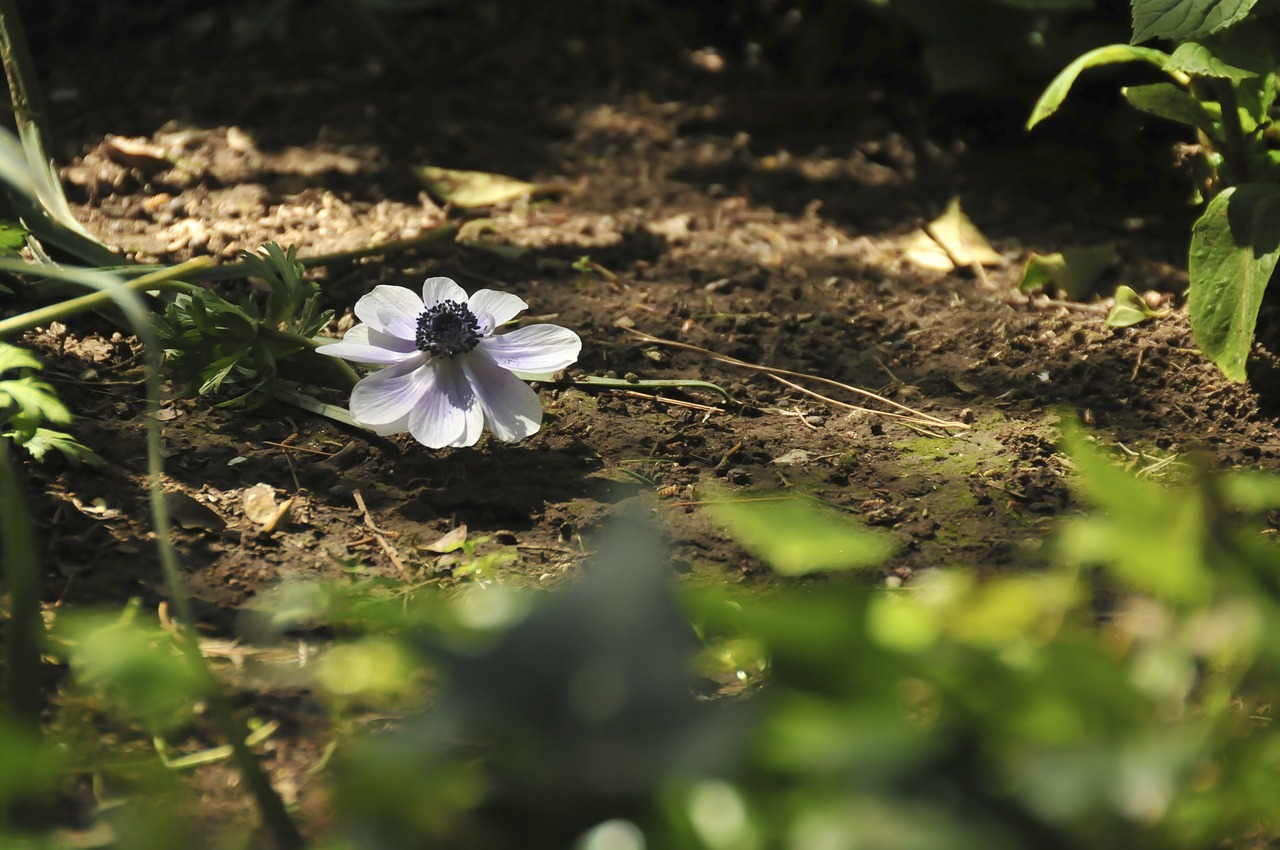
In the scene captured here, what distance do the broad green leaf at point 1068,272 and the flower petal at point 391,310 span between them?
49.5 inches

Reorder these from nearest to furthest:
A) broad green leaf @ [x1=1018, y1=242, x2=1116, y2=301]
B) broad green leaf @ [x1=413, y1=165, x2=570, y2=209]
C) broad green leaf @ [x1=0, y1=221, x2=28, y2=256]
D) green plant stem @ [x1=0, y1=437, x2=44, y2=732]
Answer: green plant stem @ [x1=0, y1=437, x2=44, y2=732] → broad green leaf @ [x1=0, y1=221, x2=28, y2=256] → broad green leaf @ [x1=1018, y1=242, x2=1116, y2=301] → broad green leaf @ [x1=413, y1=165, x2=570, y2=209]

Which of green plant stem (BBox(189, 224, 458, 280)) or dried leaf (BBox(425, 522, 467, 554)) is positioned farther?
green plant stem (BBox(189, 224, 458, 280))

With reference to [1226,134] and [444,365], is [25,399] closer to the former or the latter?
[444,365]

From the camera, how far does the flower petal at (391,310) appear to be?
156 centimetres

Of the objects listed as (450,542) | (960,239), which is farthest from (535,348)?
(960,239)

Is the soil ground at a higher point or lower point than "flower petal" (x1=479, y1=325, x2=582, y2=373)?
lower

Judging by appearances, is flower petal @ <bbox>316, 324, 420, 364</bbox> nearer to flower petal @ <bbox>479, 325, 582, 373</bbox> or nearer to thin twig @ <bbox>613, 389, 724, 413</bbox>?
flower petal @ <bbox>479, 325, 582, 373</bbox>

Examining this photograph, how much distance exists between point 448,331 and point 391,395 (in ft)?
0.42

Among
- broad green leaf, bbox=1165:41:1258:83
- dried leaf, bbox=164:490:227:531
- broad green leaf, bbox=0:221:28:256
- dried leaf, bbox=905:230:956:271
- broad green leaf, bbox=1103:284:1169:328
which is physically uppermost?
broad green leaf, bbox=1165:41:1258:83

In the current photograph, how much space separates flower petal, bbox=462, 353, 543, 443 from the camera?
5.07 feet

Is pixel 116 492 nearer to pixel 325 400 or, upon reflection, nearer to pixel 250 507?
pixel 250 507

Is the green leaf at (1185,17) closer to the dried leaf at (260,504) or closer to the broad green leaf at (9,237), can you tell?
the dried leaf at (260,504)

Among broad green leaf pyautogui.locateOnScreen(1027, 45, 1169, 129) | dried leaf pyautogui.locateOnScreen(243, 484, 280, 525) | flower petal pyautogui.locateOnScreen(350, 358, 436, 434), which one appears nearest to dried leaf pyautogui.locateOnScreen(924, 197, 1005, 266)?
broad green leaf pyautogui.locateOnScreen(1027, 45, 1169, 129)

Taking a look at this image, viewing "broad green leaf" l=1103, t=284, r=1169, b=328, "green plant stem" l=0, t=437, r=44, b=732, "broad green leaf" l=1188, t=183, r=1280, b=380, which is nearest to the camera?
"green plant stem" l=0, t=437, r=44, b=732
